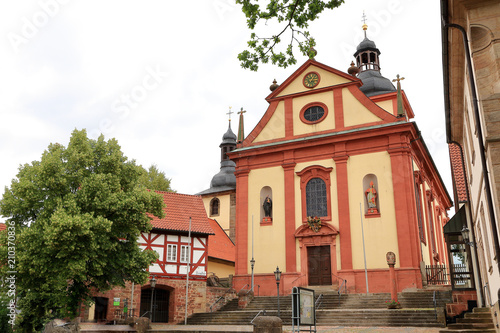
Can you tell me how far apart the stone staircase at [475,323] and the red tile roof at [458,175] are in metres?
5.62

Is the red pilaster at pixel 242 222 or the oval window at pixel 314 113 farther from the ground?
the oval window at pixel 314 113

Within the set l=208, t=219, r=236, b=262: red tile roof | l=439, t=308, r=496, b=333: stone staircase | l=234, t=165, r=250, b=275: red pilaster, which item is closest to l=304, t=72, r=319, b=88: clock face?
l=234, t=165, r=250, b=275: red pilaster

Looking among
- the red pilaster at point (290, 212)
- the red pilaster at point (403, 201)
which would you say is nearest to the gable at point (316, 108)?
the red pilaster at point (290, 212)

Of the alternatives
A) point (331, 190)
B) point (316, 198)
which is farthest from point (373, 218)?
point (316, 198)

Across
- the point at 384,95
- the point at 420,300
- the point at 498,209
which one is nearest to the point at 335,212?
the point at 420,300

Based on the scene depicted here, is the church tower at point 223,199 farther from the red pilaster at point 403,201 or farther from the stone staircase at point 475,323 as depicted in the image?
the stone staircase at point 475,323

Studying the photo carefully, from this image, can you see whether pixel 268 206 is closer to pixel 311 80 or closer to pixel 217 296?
pixel 217 296

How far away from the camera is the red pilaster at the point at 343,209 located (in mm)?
25328

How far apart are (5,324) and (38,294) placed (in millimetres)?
2132

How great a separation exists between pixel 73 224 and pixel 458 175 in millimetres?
16259

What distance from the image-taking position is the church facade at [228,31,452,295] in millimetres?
24812

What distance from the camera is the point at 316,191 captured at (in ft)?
90.1

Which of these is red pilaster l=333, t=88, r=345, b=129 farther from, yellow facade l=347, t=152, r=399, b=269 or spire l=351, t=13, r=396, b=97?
spire l=351, t=13, r=396, b=97

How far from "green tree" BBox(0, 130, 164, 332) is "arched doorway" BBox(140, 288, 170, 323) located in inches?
308
